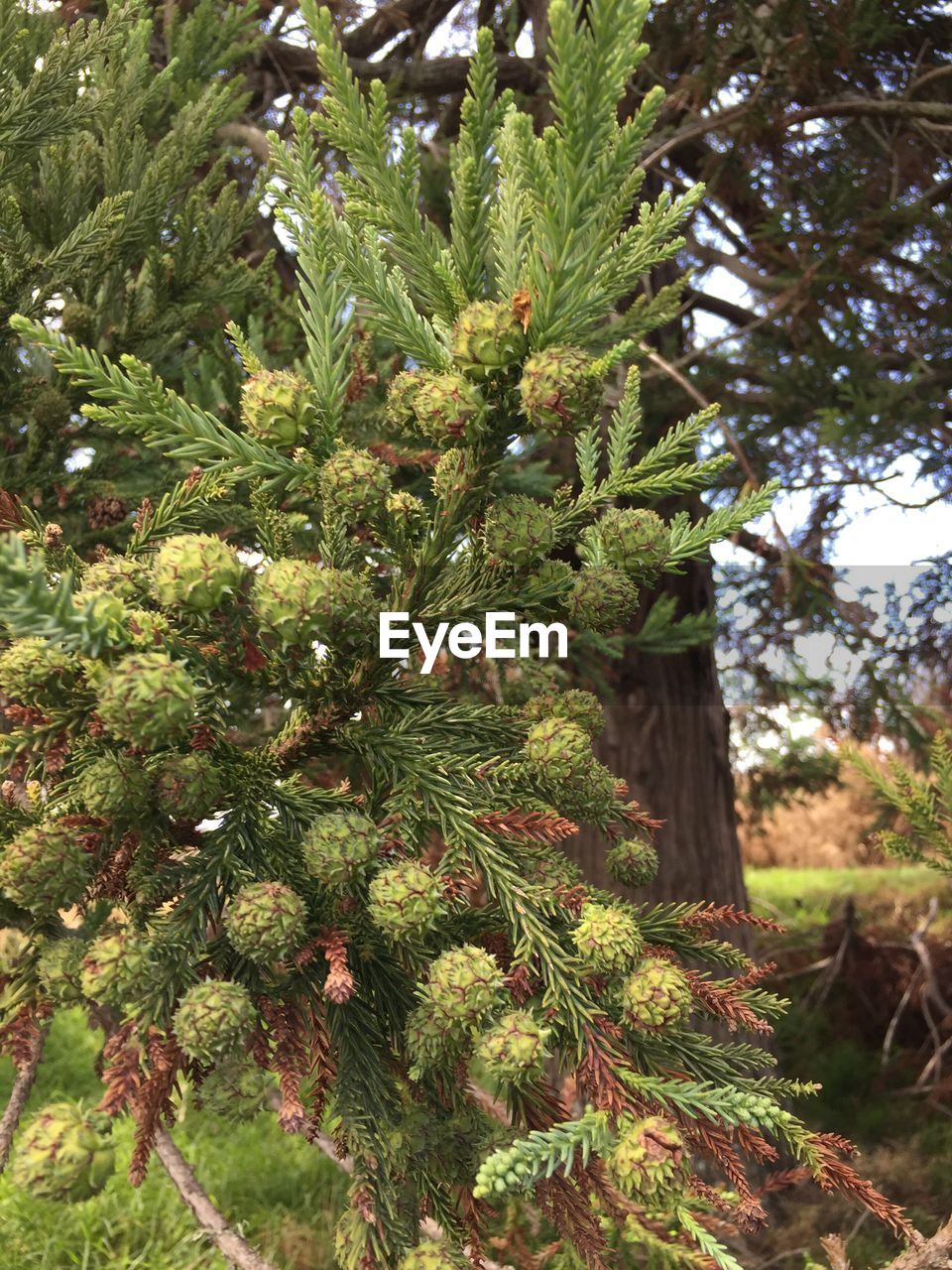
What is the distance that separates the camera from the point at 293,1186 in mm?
3732

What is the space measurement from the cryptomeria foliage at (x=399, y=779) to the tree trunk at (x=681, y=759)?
9.94 feet

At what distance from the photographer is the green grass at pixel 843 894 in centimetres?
756

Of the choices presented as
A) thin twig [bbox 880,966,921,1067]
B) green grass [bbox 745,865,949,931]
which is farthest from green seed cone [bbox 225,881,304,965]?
green grass [bbox 745,865,949,931]

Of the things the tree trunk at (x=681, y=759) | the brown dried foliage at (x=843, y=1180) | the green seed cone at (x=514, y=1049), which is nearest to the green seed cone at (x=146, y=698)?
the green seed cone at (x=514, y=1049)

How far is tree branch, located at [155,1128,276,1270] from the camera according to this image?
4.73ft

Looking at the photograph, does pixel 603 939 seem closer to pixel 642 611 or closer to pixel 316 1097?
pixel 316 1097

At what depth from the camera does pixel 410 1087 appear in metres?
1.02

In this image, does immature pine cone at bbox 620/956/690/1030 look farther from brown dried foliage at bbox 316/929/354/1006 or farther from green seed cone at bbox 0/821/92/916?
green seed cone at bbox 0/821/92/916

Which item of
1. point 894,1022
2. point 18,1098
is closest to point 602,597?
point 18,1098

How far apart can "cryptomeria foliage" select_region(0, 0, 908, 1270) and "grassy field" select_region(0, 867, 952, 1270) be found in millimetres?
830

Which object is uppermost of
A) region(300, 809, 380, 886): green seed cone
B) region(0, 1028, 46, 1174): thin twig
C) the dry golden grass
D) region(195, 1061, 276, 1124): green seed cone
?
region(300, 809, 380, 886): green seed cone

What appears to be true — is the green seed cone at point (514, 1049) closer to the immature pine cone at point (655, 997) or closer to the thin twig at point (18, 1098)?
the immature pine cone at point (655, 997)

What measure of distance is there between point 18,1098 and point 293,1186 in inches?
117

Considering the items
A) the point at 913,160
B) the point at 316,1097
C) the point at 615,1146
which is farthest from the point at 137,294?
the point at 913,160
